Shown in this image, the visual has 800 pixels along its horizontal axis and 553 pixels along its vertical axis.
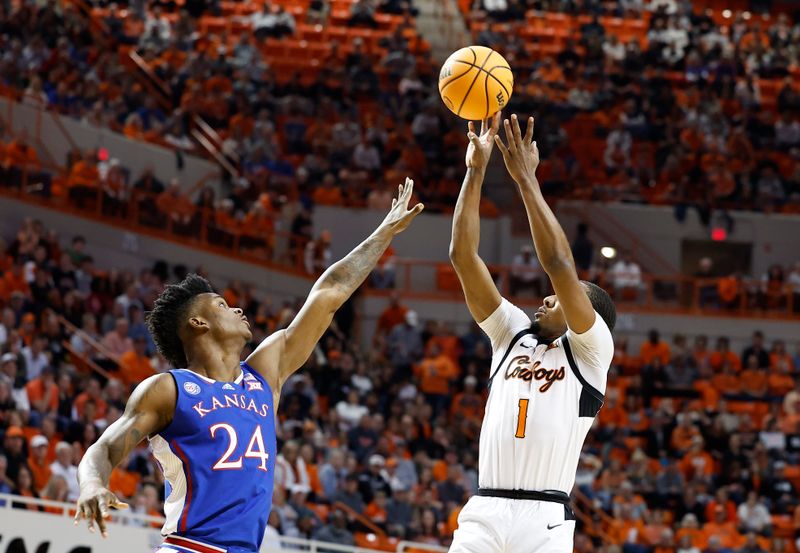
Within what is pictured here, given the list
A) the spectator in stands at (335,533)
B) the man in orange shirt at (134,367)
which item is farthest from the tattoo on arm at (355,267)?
the man in orange shirt at (134,367)

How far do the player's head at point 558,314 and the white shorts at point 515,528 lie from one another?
3.13 ft

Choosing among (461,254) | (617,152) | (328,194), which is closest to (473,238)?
(461,254)

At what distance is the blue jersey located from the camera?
582 centimetres

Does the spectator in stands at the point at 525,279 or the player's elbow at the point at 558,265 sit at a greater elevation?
the spectator in stands at the point at 525,279

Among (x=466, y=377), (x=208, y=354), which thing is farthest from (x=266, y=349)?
(x=466, y=377)

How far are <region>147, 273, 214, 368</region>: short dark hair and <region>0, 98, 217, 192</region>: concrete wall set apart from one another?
16095mm

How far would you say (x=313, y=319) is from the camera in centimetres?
656

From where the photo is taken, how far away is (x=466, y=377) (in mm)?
20906

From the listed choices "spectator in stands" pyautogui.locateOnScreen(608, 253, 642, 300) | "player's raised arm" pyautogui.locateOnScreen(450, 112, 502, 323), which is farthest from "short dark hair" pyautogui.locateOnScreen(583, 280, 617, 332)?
"spectator in stands" pyautogui.locateOnScreen(608, 253, 642, 300)

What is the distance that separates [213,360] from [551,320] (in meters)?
1.95

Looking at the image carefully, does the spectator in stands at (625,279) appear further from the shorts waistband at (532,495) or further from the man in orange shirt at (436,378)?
the shorts waistband at (532,495)

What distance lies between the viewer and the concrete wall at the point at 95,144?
21.6 meters

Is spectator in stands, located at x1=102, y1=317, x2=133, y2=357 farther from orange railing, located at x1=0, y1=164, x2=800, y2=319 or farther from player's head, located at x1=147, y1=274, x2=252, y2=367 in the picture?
player's head, located at x1=147, y1=274, x2=252, y2=367

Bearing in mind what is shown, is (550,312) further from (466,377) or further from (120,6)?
(120,6)
